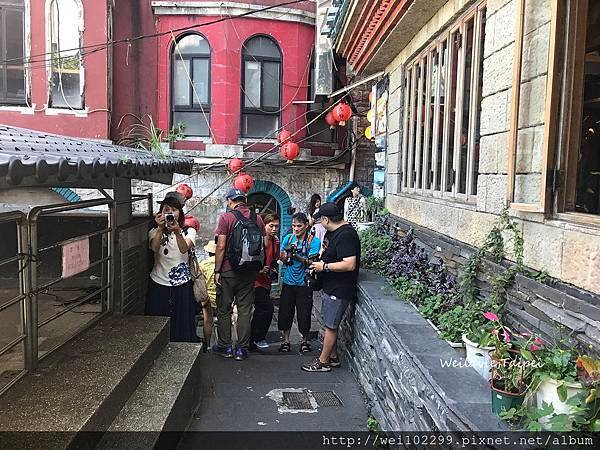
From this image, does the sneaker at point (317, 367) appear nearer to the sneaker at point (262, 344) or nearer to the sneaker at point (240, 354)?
the sneaker at point (240, 354)

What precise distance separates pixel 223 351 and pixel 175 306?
117 cm

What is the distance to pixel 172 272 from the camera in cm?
587

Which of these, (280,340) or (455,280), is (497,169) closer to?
(455,280)

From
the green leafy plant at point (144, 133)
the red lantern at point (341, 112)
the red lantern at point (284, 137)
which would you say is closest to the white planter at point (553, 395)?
the red lantern at point (341, 112)

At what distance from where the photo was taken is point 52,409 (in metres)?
3.34

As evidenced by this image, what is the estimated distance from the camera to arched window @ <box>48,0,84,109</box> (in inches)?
514

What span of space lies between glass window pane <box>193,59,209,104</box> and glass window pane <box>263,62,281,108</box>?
157 cm

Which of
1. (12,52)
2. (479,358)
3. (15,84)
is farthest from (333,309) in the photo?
(12,52)

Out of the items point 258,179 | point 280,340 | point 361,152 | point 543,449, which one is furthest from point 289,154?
point 543,449

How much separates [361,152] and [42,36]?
8.62m

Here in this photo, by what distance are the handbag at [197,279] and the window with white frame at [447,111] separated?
2873 mm

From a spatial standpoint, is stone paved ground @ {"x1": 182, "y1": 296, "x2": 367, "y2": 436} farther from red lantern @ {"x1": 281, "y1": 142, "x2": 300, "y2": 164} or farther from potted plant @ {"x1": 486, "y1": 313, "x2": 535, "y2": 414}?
red lantern @ {"x1": 281, "y1": 142, "x2": 300, "y2": 164}

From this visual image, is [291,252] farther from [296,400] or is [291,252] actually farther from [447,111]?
[447,111]

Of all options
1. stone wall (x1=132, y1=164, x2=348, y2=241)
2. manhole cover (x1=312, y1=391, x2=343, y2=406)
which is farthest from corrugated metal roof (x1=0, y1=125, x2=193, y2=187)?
stone wall (x1=132, y1=164, x2=348, y2=241)
